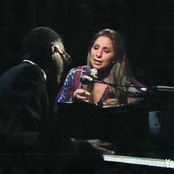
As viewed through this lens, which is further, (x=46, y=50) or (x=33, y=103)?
(x=46, y=50)

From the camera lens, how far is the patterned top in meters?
2.56

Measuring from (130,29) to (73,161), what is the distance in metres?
1.52

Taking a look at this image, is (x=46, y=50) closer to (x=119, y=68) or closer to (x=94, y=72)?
(x=94, y=72)

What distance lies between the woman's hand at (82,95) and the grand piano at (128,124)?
2.2 inches

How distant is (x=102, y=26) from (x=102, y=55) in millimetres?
316

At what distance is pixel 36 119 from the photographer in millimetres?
2537

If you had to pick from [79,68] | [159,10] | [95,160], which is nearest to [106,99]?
[79,68]

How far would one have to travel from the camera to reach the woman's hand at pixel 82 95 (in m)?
2.56

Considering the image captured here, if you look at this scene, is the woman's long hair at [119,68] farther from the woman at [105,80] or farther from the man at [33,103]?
the man at [33,103]

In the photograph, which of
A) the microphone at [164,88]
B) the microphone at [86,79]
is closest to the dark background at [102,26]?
the microphone at [164,88]

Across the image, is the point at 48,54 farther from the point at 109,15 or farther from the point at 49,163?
the point at 49,163

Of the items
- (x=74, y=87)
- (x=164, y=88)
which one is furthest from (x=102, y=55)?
(x=164, y=88)

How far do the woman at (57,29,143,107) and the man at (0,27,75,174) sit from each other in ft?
0.53

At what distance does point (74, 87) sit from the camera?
102 inches
